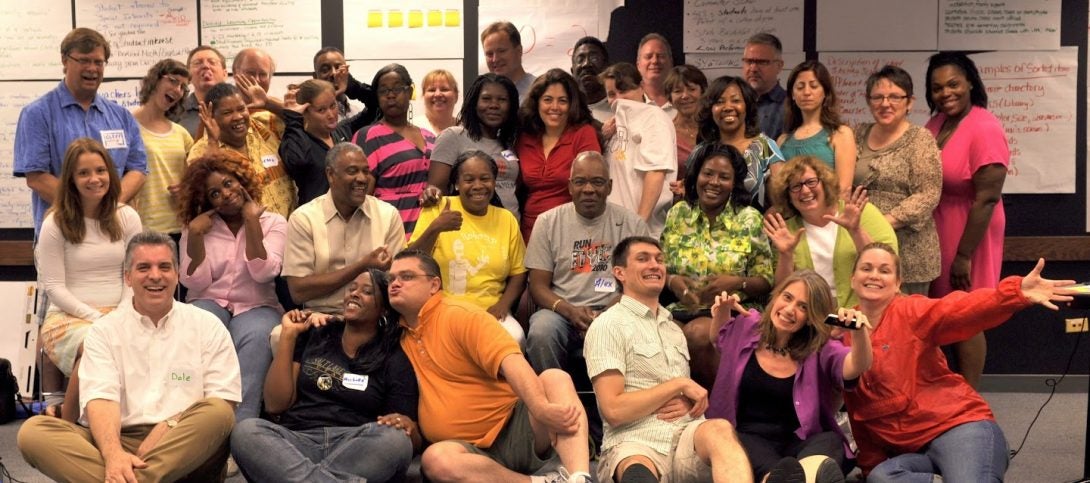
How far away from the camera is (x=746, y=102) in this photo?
5000 mm

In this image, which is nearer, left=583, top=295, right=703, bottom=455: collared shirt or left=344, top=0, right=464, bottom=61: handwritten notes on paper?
left=583, top=295, right=703, bottom=455: collared shirt

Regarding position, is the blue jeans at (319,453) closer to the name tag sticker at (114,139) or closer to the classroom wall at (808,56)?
the name tag sticker at (114,139)

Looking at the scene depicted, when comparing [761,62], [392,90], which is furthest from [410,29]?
[761,62]

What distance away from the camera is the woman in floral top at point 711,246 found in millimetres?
4605

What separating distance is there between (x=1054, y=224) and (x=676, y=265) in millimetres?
2706

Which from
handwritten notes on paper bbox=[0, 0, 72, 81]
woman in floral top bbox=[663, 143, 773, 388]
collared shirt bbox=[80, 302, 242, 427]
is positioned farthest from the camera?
handwritten notes on paper bbox=[0, 0, 72, 81]

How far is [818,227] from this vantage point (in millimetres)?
4680

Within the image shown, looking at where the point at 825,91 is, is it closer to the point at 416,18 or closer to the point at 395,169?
the point at 395,169

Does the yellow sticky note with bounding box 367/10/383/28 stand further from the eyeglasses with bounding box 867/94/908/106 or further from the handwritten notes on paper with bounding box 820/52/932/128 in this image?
the eyeglasses with bounding box 867/94/908/106

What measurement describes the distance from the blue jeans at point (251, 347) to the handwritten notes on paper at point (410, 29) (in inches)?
83.9

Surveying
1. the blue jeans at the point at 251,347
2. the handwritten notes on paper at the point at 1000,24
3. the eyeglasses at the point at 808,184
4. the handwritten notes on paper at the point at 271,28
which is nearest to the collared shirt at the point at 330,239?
Result: the blue jeans at the point at 251,347

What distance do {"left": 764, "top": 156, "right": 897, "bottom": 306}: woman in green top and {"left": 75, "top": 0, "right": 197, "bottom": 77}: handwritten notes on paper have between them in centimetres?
355

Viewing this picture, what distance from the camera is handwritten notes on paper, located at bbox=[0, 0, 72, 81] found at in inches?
254

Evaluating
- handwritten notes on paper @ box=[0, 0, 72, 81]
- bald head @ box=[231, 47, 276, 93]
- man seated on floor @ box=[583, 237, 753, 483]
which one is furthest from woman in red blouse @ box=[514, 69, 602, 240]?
handwritten notes on paper @ box=[0, 0, 72, 81]
